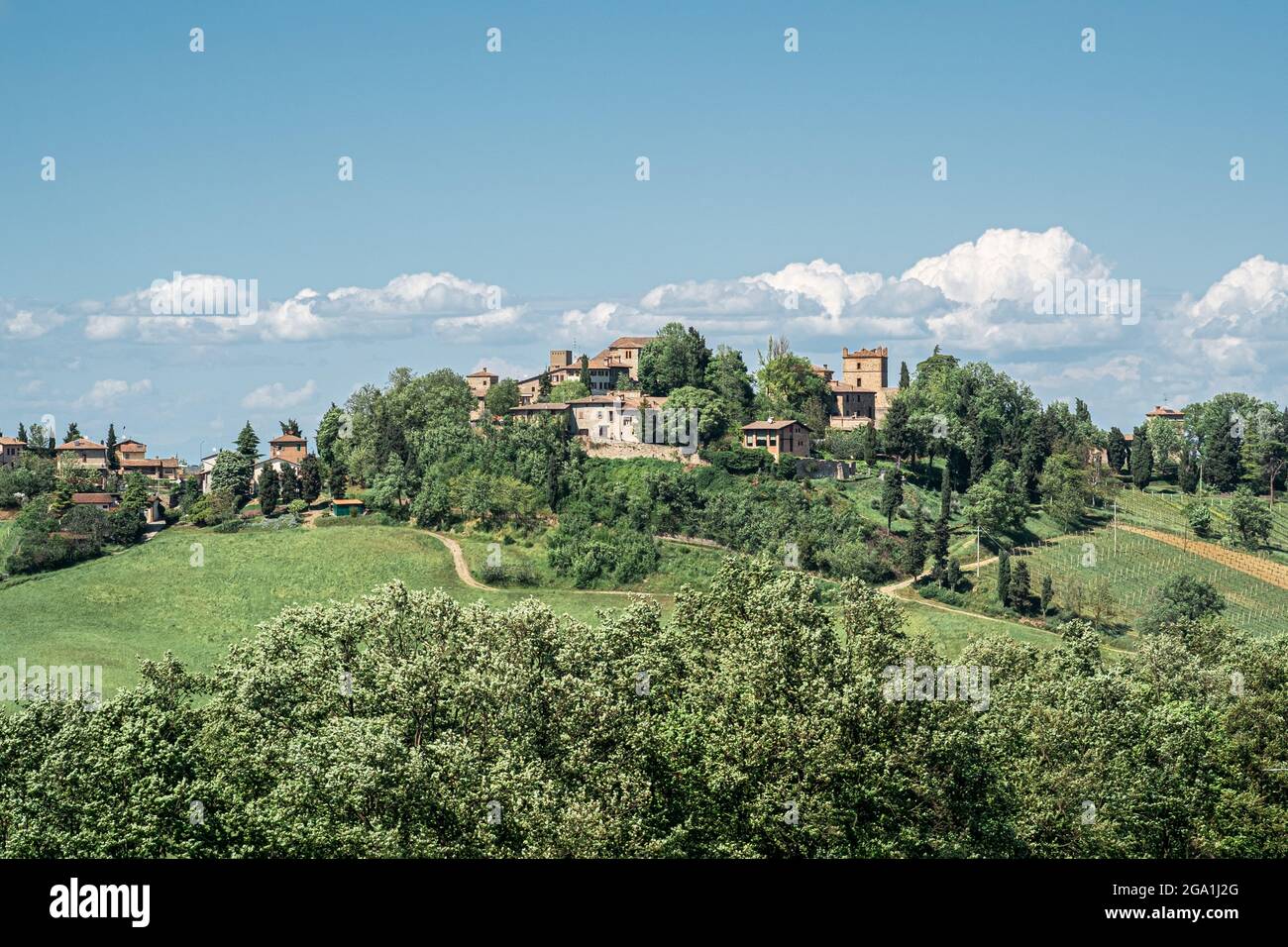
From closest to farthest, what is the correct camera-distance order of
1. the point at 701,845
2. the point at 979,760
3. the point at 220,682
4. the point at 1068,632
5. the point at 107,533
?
the point at 701,845 < the point at 979,760 < the point at 220,682 < the point at 1068,632 < the point at 107,533

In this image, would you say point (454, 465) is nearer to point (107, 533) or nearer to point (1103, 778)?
point (107, 533)

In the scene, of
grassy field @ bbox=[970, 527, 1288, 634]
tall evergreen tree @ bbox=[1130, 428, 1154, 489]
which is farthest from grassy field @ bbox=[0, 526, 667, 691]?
tall evergreen tree @ bbox=[1130, 428, 1154, 489]

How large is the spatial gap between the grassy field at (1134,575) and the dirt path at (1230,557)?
1.09 meters

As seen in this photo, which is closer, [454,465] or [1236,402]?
[454,465]

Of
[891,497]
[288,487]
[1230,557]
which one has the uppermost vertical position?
[288,487]

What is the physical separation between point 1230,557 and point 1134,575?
1433 cm

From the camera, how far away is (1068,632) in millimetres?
73188

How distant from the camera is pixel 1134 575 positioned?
112 metres

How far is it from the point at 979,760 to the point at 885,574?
5981cm

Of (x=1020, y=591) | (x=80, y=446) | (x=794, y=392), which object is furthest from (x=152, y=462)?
(x=1020, y=591)

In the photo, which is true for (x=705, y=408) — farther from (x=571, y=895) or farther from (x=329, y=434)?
(x=571, y=895)

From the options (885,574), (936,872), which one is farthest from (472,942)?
(885,574)

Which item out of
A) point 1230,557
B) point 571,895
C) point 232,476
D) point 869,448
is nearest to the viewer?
point 571,895

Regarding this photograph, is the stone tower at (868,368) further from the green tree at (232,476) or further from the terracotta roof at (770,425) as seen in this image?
the green tree at (232,476)
